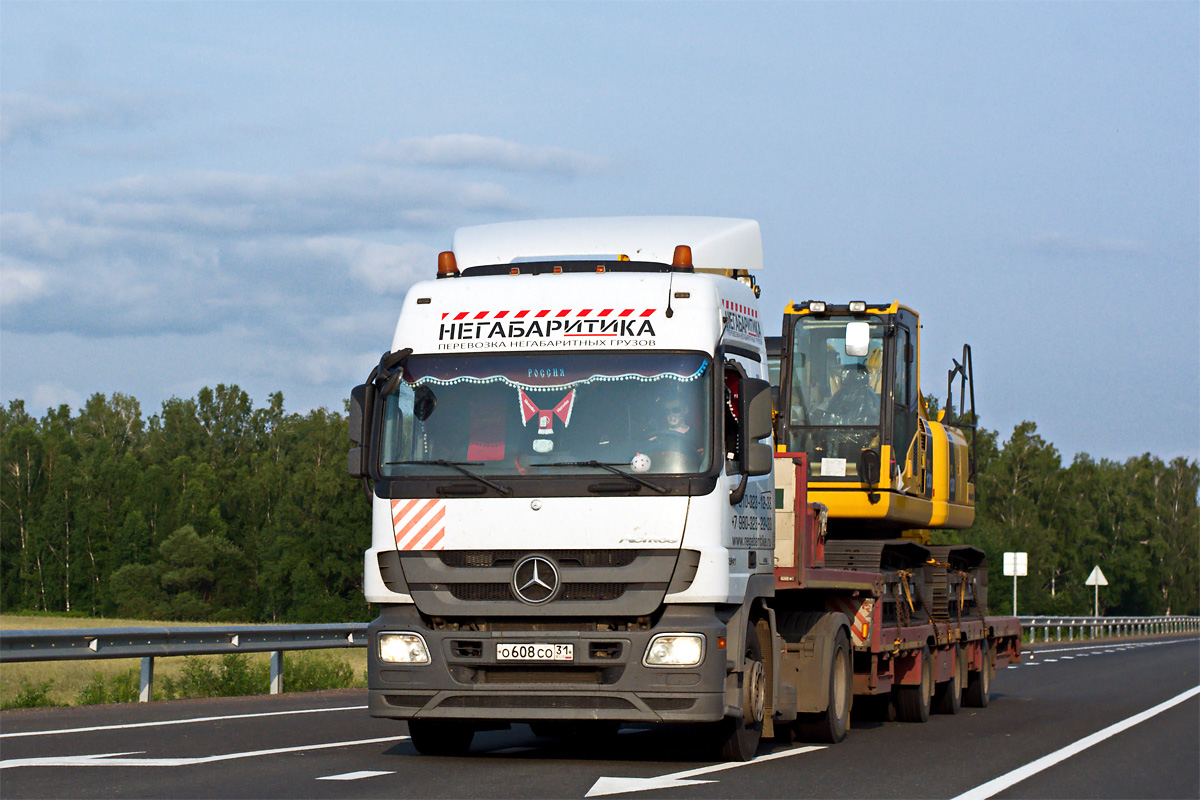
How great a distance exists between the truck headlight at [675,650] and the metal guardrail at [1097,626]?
33.9m

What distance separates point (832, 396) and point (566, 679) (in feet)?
24.1

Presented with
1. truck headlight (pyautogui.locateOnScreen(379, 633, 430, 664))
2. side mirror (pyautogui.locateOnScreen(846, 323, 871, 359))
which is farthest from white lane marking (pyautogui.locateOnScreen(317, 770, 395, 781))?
side mirror (pyautogui.locateOnScreen(846, 323, 871, 359))

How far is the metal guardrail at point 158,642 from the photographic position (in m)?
16.1

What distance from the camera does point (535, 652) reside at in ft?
35.6

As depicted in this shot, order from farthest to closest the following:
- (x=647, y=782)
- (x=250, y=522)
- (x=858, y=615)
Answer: (x=250, y=522) → (x=858, y=615) → (x=647, y=782)

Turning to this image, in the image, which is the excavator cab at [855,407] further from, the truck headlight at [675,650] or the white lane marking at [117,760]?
the white lane marking at [117,760]

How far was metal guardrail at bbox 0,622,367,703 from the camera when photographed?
16.1 meters

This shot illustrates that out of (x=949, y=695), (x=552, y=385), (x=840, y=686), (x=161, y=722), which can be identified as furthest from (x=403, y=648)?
(x=949, y=695)

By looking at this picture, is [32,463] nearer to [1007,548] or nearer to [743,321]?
[1007,548]

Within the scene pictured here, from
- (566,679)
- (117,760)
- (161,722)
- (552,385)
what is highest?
(552,385)

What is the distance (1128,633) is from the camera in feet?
225

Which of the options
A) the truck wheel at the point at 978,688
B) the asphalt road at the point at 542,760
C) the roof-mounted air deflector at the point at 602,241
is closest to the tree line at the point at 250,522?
the truck wheel at the point at 978,688

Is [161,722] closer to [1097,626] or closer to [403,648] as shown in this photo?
[403,648]

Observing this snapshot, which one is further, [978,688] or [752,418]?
[978,688]
